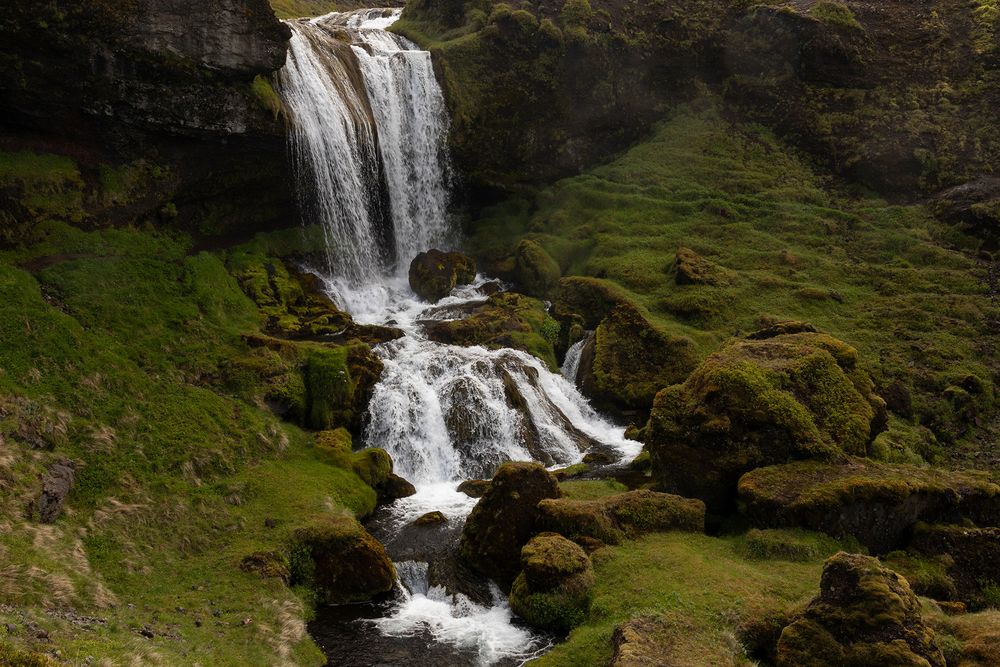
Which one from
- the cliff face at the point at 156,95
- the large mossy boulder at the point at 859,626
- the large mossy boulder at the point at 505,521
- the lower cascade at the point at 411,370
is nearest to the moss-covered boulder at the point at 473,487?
the lower cascade at the point at 411,370

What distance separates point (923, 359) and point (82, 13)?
36642mm

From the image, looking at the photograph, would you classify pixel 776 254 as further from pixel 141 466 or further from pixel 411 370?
pixel 141 466

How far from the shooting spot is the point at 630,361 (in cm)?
3027

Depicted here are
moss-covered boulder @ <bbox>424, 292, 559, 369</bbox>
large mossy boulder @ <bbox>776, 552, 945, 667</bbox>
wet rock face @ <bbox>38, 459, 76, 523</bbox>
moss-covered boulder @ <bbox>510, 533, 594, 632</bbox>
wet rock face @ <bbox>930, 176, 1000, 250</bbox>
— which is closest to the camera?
large mossy boulder @ <bbox>776, 552, 945, 667</bbox>

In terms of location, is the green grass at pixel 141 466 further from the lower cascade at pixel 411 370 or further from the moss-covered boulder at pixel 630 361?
the moss-covered boulder at pixel 630 361

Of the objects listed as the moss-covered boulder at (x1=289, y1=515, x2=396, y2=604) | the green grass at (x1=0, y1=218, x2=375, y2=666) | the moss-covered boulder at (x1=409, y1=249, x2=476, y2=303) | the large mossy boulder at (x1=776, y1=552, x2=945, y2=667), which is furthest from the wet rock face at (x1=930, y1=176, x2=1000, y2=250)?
the moss-covered boulder at (x1=289, y1=515, x2=396, y2=604)

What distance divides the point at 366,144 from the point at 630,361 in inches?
743

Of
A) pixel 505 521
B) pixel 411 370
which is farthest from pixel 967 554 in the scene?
pixel 411 370

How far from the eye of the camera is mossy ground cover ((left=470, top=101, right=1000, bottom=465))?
29.3 m

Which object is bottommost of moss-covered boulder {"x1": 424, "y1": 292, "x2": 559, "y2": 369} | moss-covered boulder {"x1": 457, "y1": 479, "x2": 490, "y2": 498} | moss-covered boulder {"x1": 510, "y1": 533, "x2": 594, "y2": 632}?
moss-covered boulder {"x1": 457, "y1": 479, "x2": 490, "y2": 498}

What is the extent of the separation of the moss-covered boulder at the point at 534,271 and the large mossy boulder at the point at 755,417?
1842cm

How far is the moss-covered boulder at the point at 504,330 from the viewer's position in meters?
30.9

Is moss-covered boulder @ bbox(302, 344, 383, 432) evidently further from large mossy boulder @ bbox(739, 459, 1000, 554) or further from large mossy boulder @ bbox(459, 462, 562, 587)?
large mossy boulder @ bbox(739, 459, 1000, 554)

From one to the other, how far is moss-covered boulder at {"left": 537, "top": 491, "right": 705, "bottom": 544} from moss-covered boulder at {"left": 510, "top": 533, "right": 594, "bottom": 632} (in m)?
1.21
